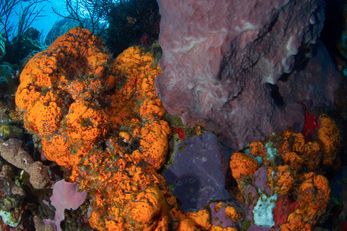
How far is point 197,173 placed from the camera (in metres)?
2.47

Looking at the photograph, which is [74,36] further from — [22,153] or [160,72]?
[22,153]

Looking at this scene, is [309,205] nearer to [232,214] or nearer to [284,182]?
[284,182]

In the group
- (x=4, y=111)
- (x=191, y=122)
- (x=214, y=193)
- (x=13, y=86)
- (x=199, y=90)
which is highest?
(x=199, y=90)

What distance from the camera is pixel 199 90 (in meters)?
2.59

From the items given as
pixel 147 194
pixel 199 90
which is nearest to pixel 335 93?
pixel 199 90

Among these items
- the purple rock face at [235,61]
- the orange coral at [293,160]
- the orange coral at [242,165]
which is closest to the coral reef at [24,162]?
the purple rock face at [235,61]

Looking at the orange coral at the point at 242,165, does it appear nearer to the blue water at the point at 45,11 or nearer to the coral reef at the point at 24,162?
the coral reef at the point at 24,162

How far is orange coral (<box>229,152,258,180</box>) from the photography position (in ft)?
7.75

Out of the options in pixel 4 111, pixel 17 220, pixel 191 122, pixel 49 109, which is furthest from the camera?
pixel 4 111

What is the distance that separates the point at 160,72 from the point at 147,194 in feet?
5.76

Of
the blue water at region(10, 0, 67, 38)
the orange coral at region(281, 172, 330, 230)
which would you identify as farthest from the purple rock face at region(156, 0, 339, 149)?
the blue water at region(10, 0, 67, 38)

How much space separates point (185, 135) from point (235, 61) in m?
1.09

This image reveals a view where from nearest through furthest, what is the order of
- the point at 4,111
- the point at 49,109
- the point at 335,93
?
the point at 49,109 < the point at 4,111 < the point at 335,93

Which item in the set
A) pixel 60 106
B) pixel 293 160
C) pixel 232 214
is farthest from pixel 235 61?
pixel 60 106
